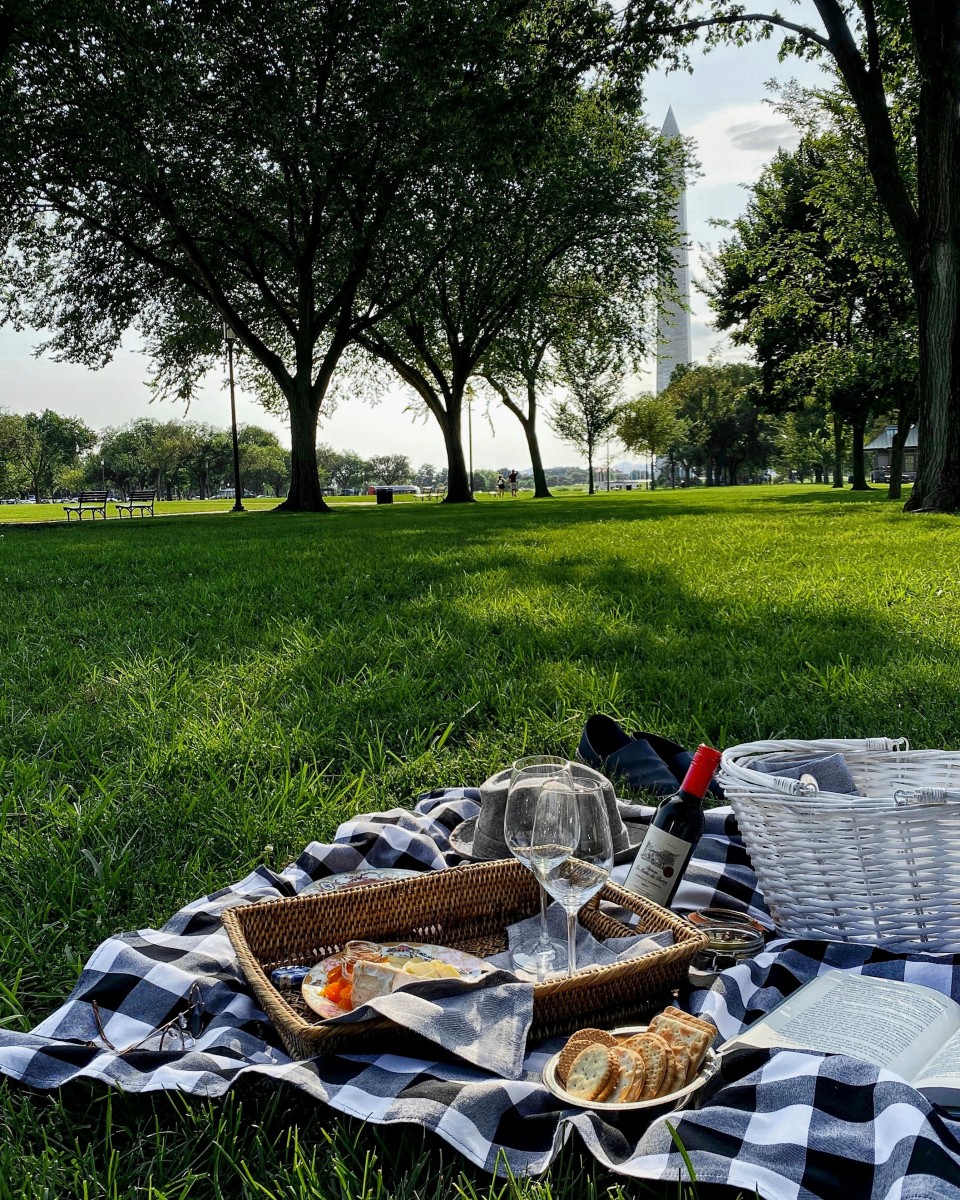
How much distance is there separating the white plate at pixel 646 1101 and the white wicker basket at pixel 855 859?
0.67 meters

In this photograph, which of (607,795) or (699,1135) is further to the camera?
(607,795)

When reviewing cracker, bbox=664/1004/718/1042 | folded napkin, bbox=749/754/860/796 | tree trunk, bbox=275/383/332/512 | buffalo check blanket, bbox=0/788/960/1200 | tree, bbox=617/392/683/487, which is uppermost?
tree, bbox=617/392/683/487

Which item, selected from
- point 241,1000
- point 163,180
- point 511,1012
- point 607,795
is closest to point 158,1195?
point 241,1000

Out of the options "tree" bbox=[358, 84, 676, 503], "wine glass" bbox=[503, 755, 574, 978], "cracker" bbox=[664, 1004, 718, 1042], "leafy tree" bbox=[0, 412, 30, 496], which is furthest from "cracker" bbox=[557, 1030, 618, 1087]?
"leafy tree" bbox=[0, 412, 30, 496]

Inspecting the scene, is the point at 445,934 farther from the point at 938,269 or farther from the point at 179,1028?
the point at 938,269

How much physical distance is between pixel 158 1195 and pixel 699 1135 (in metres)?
0.94

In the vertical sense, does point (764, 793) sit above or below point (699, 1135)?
above

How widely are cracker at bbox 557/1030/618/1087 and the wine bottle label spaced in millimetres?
630

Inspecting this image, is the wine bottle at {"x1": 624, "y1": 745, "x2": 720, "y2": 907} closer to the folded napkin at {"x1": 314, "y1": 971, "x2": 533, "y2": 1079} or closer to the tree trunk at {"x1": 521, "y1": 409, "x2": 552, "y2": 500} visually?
the folded napkin at {"x1": 314, "y1": 971, "x2": 533, "y2": 1079}

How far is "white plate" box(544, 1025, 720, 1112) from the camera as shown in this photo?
1677 mm

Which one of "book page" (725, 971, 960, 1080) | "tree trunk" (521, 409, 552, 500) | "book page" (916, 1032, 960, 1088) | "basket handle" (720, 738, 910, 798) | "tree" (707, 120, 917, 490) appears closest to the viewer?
"book page" (916, 1032, 960, 1088)

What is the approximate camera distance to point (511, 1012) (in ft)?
6.44

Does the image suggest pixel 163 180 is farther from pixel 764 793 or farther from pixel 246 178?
pixel 764 793

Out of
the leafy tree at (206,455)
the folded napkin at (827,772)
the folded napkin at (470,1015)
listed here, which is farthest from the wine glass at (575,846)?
the leafy tree at (206,455)
